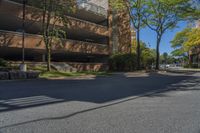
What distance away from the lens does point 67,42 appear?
32594 mm

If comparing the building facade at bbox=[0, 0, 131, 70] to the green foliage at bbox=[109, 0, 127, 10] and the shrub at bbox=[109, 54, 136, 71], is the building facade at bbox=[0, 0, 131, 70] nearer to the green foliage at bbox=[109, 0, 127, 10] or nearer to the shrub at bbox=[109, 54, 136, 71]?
the green foliage at bbox=[109, 0, 127, 10]

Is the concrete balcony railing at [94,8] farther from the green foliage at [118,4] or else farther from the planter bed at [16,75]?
the planter bed at [16,75]

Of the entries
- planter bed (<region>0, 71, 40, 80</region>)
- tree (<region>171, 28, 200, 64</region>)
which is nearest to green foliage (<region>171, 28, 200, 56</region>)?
tree (<region>171, 28, 200, 64</region>)

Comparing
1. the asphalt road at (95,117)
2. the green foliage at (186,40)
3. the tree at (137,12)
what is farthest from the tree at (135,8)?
the asphalt road at (95,117)

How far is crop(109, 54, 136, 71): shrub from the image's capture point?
1436 inches

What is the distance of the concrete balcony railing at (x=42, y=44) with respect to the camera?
25812mm

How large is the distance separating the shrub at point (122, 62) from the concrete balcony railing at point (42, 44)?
2.79 m

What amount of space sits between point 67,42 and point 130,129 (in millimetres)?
27663

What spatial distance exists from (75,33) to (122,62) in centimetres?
800

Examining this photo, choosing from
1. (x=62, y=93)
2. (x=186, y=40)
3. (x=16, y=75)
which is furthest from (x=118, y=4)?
(x=186, y=40)

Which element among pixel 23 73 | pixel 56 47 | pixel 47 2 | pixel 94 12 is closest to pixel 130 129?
pixel 23 73

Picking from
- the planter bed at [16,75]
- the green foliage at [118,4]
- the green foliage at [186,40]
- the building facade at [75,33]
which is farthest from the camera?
the green foliage at [186,40]

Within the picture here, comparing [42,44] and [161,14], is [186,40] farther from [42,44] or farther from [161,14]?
[42,44]

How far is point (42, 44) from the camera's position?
29.4 m
